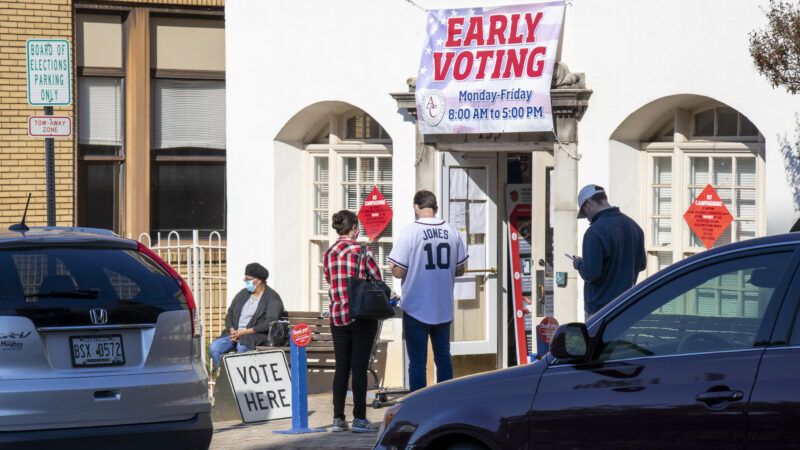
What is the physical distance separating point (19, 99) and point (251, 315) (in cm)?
455

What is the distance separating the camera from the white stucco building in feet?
37.2

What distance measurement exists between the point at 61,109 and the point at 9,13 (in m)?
1.22

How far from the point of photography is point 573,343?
6023 mm

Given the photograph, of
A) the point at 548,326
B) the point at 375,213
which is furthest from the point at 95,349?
the point at 375,213

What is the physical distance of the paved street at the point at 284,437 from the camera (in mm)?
10086

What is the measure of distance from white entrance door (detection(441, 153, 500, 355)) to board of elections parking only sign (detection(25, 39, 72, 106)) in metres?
3.72

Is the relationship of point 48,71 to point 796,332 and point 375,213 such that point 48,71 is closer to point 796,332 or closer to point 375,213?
point 375,213

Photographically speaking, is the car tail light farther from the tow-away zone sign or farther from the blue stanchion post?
the tow-away zone sign

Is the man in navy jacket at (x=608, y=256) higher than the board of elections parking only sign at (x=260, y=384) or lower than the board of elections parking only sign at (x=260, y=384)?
higher

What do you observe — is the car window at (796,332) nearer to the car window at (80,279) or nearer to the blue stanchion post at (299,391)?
the car window at (80,279)

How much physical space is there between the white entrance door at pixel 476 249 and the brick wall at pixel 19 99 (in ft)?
17.3

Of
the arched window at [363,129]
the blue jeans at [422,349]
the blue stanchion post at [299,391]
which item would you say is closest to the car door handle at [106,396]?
the blue stanchion post at [299,391]

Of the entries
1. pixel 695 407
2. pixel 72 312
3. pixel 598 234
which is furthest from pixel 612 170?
pixel 695 407

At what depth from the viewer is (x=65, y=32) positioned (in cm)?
1597
